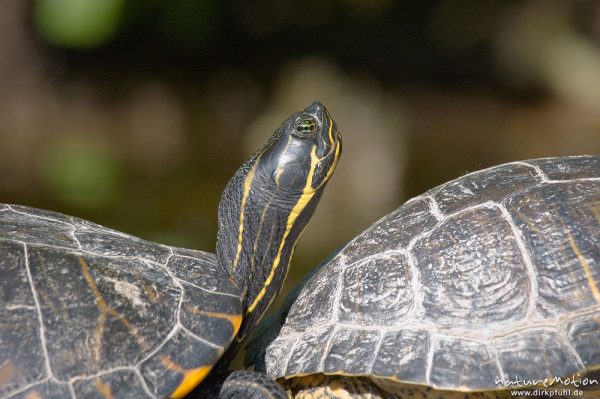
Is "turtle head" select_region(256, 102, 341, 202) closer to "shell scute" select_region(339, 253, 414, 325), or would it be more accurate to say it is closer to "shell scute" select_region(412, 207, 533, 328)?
"shell scute" select_region(339, 253, 414, 325)

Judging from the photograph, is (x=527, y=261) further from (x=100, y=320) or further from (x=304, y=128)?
(x=100, y=320)

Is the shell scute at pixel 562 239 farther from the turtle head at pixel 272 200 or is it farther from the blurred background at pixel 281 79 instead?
the blurred background at pixel 281 79

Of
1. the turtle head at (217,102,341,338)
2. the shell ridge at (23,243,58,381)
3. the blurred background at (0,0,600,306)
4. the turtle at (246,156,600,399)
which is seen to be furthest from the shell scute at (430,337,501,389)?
the blurred background at (0,0,600,306)

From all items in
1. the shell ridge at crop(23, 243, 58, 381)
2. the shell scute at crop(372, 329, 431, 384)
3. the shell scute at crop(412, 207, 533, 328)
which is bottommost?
the shell ridge at crop(23, 243, 58, 381)

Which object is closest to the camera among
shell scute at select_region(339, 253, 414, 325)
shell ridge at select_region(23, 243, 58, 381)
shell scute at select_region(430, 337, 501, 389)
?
shell ridge at select_region(23, 243, 58, 381)

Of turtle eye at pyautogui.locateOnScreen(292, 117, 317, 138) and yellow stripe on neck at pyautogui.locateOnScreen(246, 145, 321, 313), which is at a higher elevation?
turtle eye at pyautogui.locateOnScreen(292, 117, 317, 138)

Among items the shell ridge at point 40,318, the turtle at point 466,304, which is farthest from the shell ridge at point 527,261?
the shell ridge at point 40,318

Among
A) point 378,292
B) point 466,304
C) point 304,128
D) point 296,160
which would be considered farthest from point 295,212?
point 466,304

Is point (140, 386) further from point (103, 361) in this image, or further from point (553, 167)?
point (553, 167)
